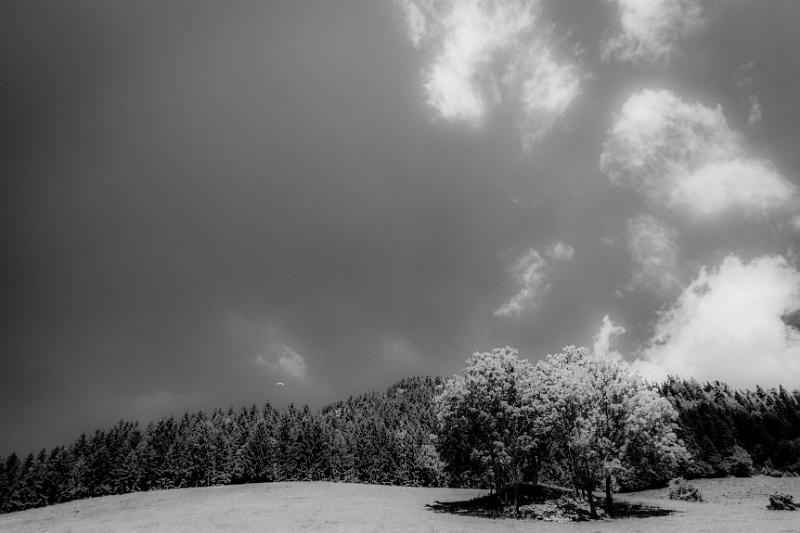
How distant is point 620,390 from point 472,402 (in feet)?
48.7

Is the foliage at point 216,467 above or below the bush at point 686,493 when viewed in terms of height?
above

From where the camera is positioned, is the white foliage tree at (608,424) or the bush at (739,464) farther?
the bush at (739,464)

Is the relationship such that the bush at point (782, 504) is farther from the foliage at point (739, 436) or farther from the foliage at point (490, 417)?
the foliage at point (739, 436)

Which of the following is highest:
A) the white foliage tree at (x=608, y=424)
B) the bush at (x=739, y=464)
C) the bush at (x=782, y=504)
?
the white foliage tree at (x=608, y=424)

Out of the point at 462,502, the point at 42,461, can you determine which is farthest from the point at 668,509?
the point at 42,461

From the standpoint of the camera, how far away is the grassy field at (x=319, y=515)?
122 feet

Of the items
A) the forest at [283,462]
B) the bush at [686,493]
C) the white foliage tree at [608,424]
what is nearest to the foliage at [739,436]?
the forest at [283,462]

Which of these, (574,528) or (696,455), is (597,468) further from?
(696,455)

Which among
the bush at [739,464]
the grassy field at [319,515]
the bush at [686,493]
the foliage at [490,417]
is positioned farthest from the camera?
the bush at [739,464]

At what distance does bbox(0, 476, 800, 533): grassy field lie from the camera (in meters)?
37.1

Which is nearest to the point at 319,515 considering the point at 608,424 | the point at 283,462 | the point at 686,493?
the point at 608,424

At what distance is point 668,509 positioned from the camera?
47.9 metres

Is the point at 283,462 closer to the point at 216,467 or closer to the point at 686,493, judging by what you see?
the point at 216,467

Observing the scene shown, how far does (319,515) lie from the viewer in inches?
1864
